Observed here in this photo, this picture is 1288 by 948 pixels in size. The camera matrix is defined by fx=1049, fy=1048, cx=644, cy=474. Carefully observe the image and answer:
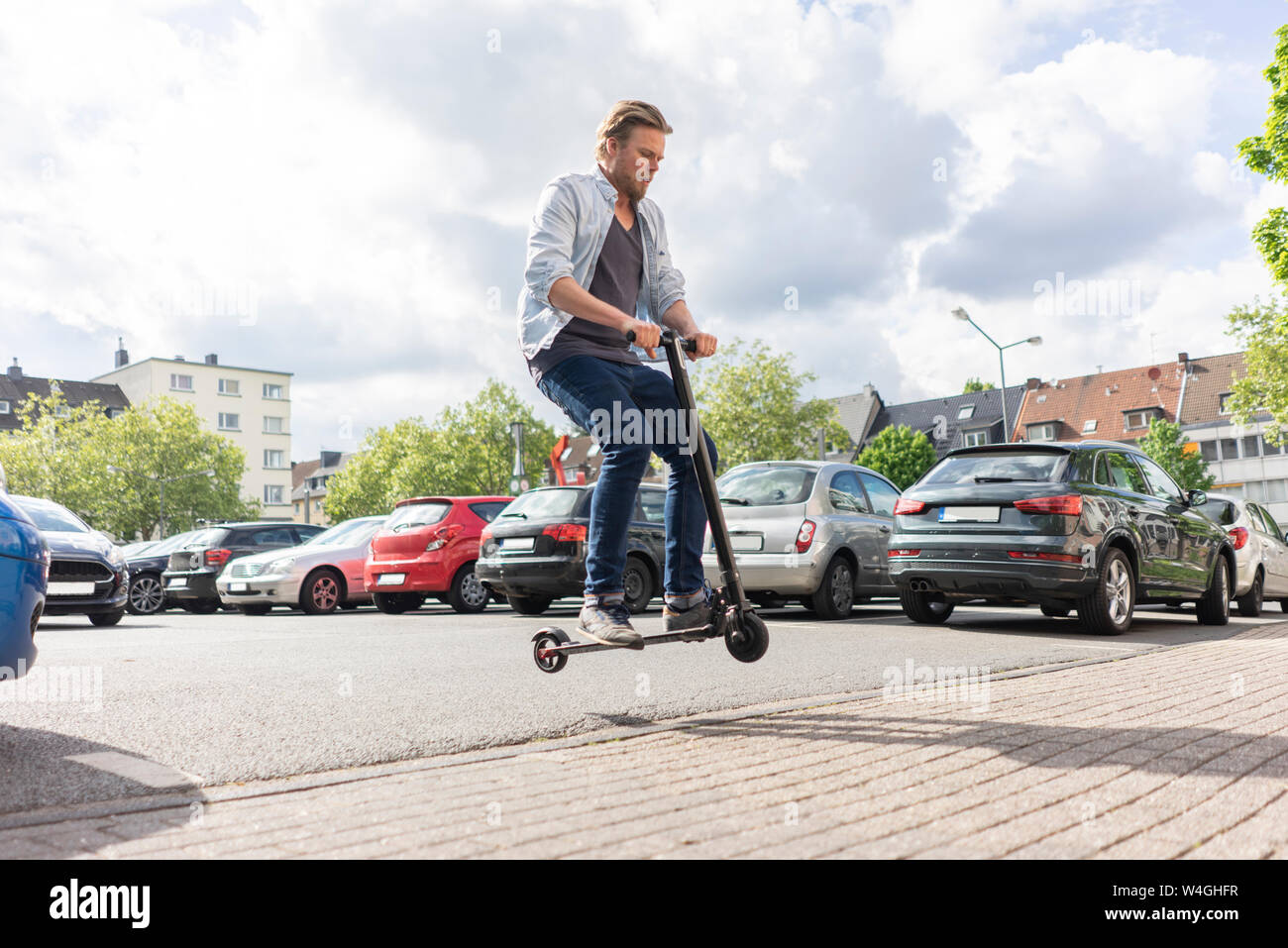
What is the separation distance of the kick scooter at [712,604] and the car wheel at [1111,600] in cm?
525

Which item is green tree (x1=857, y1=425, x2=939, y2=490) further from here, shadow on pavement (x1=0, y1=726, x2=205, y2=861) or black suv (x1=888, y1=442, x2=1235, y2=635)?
shadow on pavement (x1=0, y1=726, x2=205, y2=861)

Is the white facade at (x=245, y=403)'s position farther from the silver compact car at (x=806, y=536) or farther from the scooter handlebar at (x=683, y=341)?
the scooter handlebar at (x=683, y=341)

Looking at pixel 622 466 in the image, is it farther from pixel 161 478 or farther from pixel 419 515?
pixel 161 478

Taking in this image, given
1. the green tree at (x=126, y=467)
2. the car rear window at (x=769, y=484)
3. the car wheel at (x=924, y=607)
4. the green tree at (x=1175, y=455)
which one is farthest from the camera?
the green tree at (x=126, y=467)

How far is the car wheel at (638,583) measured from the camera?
1203 centimetres

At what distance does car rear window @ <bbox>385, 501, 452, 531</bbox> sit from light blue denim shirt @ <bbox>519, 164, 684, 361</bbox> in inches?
384

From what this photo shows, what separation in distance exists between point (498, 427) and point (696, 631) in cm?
5930

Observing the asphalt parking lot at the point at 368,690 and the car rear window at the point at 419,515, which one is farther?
the car rear window at the point at 419,515

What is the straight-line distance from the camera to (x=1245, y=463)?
6350 cm

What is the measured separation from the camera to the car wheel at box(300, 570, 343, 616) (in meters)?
15.1

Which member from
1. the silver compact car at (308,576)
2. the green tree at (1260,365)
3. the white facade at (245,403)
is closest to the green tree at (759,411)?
the green tree at (1260,365)

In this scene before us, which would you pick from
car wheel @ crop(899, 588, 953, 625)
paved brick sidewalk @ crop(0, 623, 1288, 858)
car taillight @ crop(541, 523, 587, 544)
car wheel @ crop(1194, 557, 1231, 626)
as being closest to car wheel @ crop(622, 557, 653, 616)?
car taillight @ crop(541, 523, 587, 544)

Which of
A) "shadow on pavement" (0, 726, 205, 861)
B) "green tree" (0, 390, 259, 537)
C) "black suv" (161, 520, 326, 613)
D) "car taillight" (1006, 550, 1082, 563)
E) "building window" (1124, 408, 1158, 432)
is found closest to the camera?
"shadow on pavement" (0, 726, 205, 861)

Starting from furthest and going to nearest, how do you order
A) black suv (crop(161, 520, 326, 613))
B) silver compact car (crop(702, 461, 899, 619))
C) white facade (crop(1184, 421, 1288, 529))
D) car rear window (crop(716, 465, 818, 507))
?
white facade (crop(1184, 421, 1288, 529)), black suv (crop(161, 520, 326, 613)), car rear window (crop(716, 465, 818, 507)), silver compact car (crop(702, 461, 899, 619))
